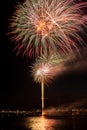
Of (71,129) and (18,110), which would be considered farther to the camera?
(18,110)

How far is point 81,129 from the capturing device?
55562 millimetres

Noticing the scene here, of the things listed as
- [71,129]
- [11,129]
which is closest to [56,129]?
[71,129]

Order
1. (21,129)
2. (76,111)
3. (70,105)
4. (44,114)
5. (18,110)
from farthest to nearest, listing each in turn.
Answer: (18,110)
(70,105)
(76,111)
(44,114)
(21,129)

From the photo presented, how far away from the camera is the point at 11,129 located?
59.4 m

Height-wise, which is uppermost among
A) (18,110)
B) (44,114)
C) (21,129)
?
(21,129)

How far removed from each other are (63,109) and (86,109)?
7766 mm

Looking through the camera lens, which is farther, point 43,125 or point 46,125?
point 46,125

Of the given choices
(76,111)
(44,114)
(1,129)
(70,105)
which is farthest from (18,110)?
(1,129)

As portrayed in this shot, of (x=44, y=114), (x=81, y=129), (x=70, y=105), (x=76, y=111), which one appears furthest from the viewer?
(x=70, y=105)

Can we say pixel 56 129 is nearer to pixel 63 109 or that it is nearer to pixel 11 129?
pixel 11 129

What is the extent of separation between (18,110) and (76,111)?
4292cm

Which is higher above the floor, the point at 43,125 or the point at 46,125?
the point at 43,125

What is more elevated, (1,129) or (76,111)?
(1,129)

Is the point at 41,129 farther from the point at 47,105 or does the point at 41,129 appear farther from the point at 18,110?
the point at 18,110
